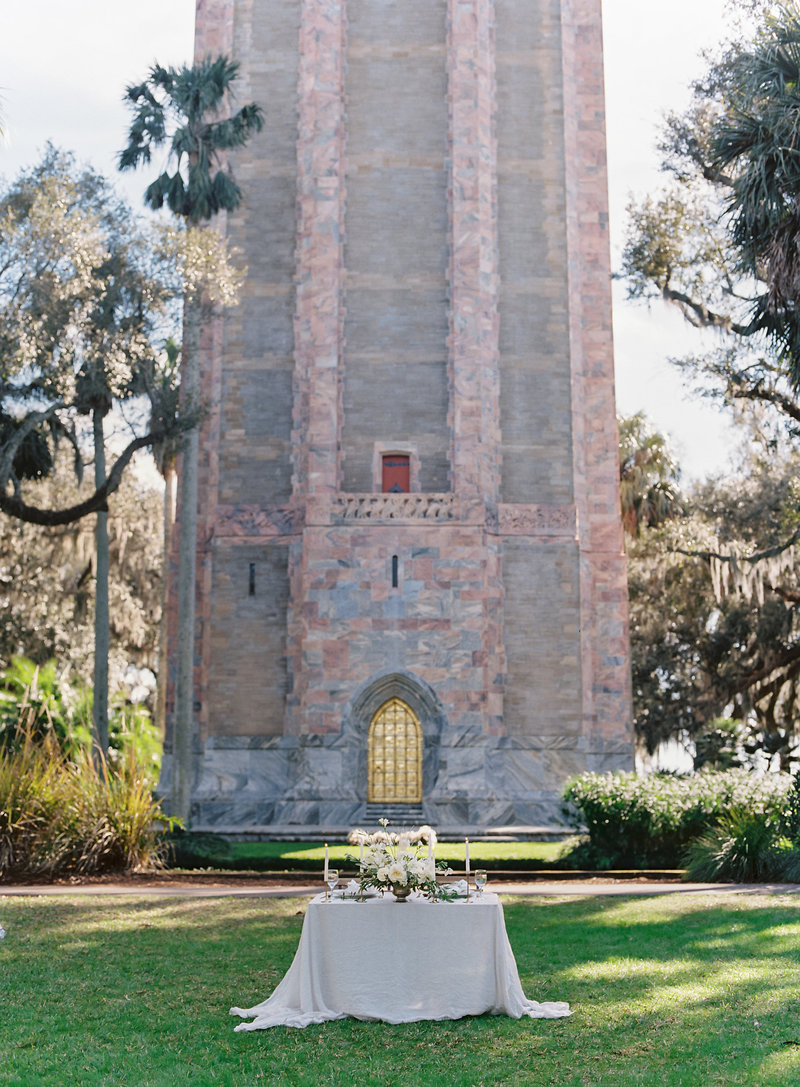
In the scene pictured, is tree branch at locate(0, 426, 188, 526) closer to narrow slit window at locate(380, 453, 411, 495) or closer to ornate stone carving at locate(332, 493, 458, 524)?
ornate stone carving at locate(332, 493, 458, 524)

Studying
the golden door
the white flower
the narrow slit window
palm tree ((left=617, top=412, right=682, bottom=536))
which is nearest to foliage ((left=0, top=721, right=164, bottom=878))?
the golden door

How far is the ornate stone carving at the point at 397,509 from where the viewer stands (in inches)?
1124

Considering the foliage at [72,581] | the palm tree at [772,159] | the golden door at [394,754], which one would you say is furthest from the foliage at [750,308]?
the foliage at [72,581]

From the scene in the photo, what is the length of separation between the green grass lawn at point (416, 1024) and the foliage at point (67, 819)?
3.86m

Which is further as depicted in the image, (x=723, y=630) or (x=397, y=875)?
(x=723, y=630)

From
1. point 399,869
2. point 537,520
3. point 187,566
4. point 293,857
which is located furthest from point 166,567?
point 399,869

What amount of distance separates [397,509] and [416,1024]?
811 inches

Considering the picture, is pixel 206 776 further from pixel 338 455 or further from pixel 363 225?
pixel 363 225

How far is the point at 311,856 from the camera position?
22.1 metres

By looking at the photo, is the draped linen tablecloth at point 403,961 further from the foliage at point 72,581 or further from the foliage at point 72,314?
the foliage at point 72,581

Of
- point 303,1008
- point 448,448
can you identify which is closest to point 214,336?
point 448,448

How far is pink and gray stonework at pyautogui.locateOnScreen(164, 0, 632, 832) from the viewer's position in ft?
91.7

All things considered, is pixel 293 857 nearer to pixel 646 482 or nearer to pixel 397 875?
pixel 397 875

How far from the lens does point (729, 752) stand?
96.3 feet
